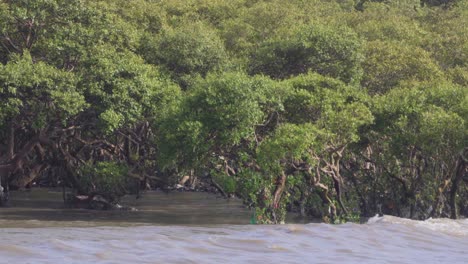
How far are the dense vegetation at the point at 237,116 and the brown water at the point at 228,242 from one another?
2492 millimetres

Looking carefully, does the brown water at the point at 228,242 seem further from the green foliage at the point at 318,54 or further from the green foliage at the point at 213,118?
the green foliage at the point at 318,54

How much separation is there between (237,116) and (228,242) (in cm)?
731

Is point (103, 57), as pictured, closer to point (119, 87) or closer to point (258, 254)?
point (119, 87)

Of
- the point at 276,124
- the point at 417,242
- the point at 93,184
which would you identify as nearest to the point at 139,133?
the point at 93,184

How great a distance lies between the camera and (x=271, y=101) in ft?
80.2

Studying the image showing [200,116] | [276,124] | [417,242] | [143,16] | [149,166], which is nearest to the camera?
[417,242]

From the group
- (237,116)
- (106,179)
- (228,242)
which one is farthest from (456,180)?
(228,242)

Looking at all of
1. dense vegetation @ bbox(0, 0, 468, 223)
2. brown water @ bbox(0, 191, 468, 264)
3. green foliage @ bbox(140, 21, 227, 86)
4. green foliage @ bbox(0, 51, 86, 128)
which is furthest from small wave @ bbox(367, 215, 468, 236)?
green foliage @ bbox(140, 21, 227, 86)

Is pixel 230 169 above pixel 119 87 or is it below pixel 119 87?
below

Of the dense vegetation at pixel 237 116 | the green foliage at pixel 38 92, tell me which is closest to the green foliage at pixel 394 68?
the dense vegetation at pixel 237 116

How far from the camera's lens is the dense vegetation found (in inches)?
944

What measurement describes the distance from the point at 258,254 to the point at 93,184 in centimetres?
1376

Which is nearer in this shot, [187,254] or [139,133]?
[187,254]

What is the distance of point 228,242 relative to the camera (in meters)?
16.7
